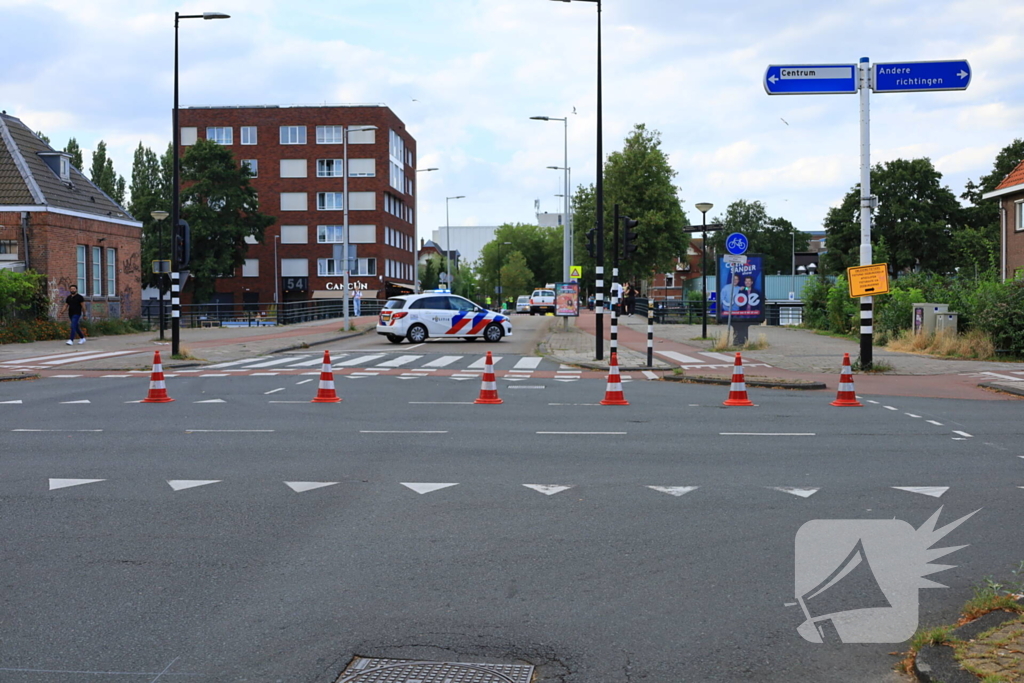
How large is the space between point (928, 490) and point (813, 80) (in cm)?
1378

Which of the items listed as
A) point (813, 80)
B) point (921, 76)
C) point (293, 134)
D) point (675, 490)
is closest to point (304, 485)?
point (675, 490)

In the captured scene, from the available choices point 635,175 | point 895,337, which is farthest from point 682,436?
point 635,175

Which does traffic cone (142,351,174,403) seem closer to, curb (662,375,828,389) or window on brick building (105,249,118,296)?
curb (662,375,828,389)

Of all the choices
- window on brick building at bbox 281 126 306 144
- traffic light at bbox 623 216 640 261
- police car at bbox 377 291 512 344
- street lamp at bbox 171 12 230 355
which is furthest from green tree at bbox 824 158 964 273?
street lamp at bbox 171 12 230 355

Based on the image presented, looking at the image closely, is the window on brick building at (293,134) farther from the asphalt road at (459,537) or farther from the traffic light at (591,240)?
the asphalt road at (459,537)

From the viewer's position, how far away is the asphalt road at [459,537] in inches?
180

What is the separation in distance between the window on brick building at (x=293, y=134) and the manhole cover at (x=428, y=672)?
82130mm

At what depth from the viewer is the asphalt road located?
15.0ft

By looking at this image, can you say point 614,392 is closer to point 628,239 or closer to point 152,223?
point 628,239

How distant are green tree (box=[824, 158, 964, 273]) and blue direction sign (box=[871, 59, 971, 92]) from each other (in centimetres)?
5279

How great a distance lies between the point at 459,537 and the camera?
6.57 metres

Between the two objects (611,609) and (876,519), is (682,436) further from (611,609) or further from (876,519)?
(611,609)

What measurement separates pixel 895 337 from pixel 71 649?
1104 inches

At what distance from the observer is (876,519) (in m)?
7.01
